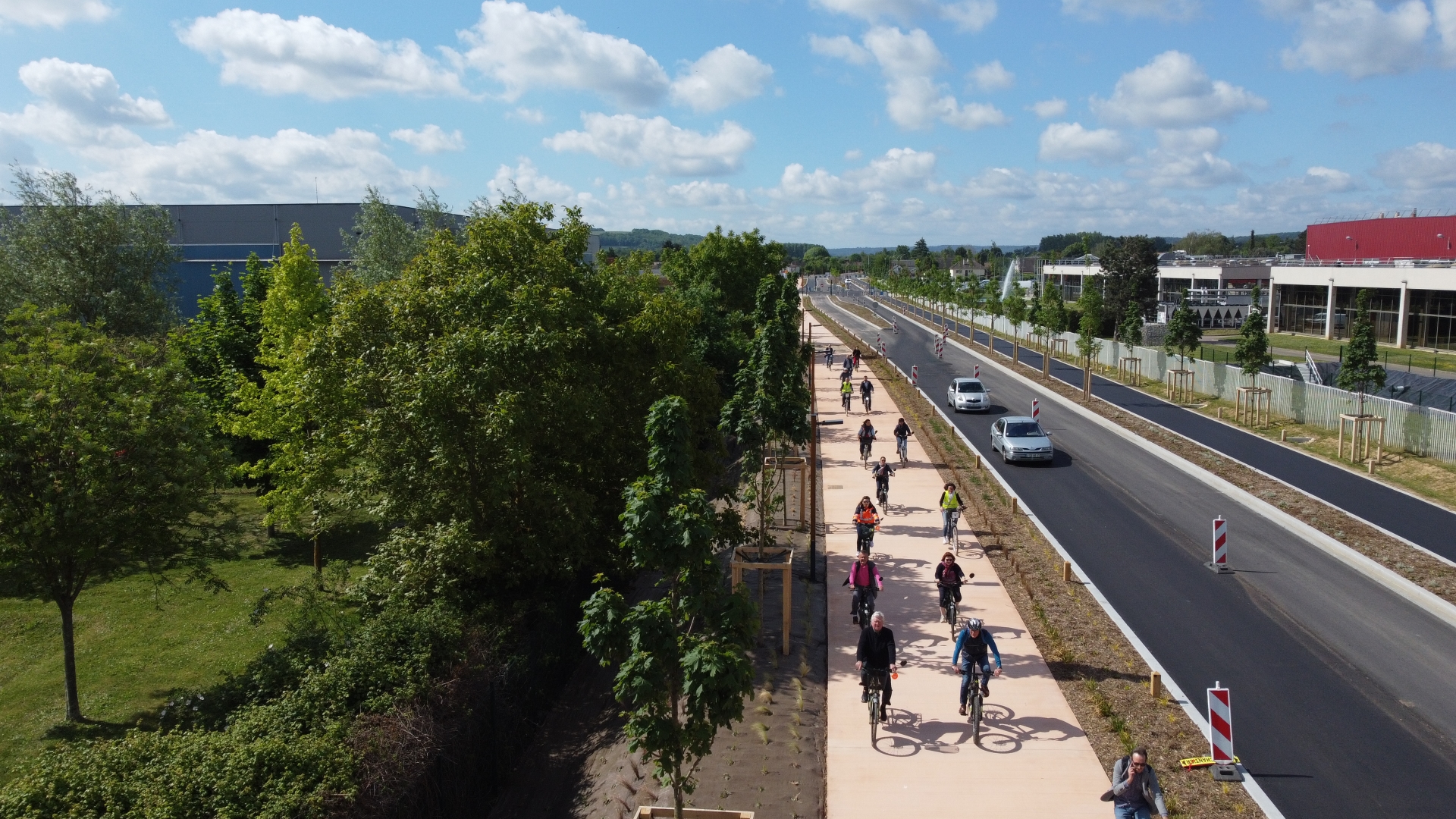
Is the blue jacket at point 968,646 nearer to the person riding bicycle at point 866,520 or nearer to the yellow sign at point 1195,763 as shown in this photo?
the yellow sign at point 1195,763

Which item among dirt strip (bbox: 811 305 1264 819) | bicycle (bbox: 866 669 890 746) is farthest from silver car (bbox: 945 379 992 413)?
bicycle (bbox: 866 669 890 746)

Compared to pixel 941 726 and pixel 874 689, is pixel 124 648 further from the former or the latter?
pixel 941 726

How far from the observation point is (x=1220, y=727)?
422 inches

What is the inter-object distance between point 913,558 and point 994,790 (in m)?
8.92

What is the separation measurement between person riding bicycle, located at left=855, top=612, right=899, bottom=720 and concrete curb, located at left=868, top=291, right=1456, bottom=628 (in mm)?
10539

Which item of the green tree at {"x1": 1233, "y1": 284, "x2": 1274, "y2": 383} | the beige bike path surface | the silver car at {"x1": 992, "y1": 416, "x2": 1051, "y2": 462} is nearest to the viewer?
the beige bike path surface

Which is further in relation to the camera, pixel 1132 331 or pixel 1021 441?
pixel 1132 331

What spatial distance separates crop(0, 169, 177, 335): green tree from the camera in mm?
34531

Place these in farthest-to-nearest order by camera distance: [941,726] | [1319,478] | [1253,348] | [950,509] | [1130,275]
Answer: [1130,275] → [1253,348] → [1319,478] → [950,509] → [941,726]

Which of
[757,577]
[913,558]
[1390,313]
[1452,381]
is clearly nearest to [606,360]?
[757,577]

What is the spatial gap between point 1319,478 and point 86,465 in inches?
1110

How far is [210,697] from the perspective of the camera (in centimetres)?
1177

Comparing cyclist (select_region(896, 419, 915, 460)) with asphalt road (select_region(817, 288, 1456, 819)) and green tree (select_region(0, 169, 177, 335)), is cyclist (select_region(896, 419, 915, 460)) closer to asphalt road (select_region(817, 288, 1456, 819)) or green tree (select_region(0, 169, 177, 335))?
Result: asphalt road (select_region(817, 288, 1456, 819))

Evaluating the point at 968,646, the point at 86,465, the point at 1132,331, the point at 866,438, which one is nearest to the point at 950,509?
the point at 968,646
